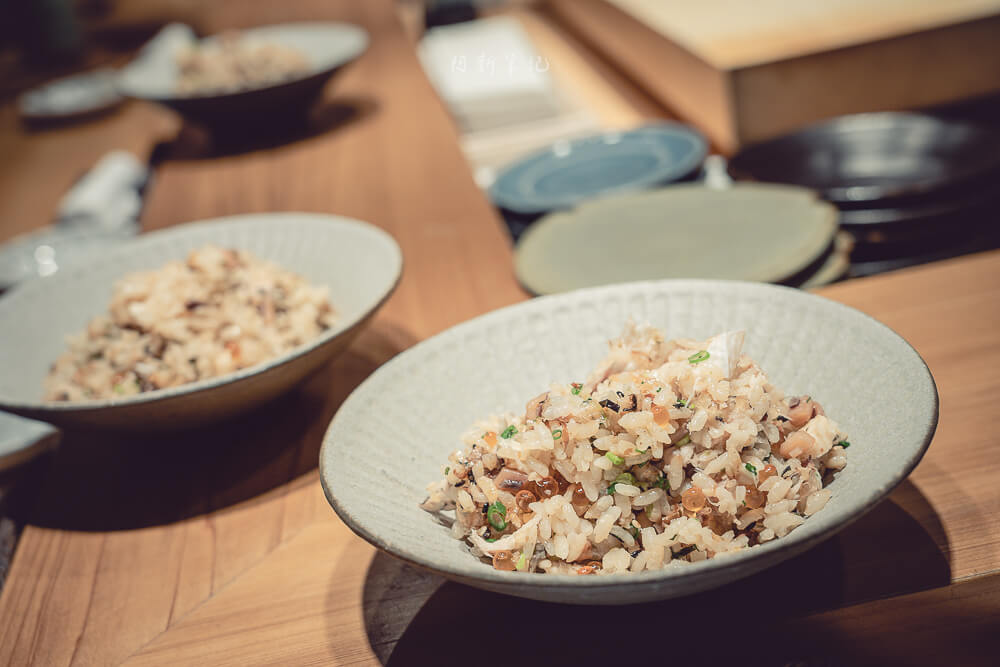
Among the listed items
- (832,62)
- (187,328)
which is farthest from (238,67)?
(832,62)

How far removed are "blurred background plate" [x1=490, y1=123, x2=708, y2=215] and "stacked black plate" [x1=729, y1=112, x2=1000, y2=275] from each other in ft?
0.59

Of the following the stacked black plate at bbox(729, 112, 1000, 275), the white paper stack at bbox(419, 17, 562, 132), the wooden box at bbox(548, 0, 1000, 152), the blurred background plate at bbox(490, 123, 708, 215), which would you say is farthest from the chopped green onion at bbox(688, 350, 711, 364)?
the white paper stack at bbox(419, 17, 562, 132)

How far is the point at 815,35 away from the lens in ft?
8.64

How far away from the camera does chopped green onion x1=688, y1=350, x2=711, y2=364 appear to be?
892mm

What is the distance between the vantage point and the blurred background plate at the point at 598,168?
2.12 metres

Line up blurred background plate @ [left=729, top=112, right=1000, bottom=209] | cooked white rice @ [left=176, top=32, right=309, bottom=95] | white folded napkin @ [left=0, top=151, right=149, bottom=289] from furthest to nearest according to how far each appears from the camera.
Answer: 1. cooked white rice @ [left=176, top=32, right=309, bottom=95]
2. white folded napkin @ [left=0, top=151, right=149, bottom=289]
3. blurred background plate @ [left=729, top=112, right=1000, bottom=209]

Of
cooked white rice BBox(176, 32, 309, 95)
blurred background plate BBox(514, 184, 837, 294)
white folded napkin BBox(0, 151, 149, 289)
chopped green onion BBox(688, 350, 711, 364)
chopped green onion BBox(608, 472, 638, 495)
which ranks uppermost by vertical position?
cooked white rice BBox(176, 32, 309, 95)

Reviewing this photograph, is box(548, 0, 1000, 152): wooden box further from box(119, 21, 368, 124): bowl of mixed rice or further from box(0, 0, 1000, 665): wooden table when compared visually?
box(0, 0, 1000, 665): wooden table

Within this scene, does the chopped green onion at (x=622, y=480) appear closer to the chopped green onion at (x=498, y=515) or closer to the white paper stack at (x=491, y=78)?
the chopped green onion at (x=498, y=515)

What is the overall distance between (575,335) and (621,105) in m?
2.57

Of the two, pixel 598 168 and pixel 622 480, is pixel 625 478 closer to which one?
pixel 622 480

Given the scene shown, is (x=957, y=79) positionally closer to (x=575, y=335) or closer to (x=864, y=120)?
(x=864, y=120)

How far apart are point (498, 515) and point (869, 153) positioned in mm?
1640

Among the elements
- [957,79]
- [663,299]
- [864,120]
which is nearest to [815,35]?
[957,79]
